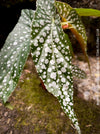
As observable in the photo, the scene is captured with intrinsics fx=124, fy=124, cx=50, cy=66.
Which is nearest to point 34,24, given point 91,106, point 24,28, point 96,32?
A: point 24,28

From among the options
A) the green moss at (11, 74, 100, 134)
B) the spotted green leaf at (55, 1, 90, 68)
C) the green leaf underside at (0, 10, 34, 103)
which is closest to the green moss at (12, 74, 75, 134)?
the green moss at (11, 74, 100, 134)

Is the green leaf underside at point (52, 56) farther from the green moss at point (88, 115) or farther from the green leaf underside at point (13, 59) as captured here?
the green moss at point (88, 115)

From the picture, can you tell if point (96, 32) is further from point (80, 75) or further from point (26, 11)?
point (26, 11)

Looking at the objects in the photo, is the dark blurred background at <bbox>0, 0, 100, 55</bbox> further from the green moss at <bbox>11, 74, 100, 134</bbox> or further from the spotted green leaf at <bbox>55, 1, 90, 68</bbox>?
the green moss at <bbox>11, 74, 100, 134</bbox>

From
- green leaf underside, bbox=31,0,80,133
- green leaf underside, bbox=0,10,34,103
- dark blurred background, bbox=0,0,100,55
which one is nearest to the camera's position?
green leaf underside, bbox=31,0,80,133

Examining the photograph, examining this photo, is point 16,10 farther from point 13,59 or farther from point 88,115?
point 88,115

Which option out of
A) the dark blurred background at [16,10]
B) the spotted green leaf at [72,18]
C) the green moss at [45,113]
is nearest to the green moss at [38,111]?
the green moss at [45,113]

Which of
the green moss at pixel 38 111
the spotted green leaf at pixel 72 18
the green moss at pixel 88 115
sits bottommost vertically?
the green moss at pixel 88 115
